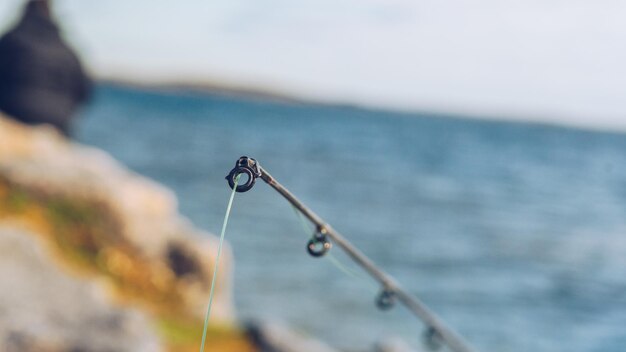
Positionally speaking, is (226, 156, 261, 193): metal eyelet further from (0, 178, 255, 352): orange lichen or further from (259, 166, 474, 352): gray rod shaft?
(0, 178, 255, 352): orange lichen

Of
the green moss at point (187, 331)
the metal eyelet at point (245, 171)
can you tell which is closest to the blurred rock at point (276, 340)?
the green moss at point (187, 331)

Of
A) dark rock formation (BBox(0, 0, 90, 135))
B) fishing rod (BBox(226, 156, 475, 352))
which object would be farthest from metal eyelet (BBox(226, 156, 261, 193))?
dark rock formation (BBox(0, 0, 90, 135))

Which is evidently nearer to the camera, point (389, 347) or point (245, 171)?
point (245, 171)

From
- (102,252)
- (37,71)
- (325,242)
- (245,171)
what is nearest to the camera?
(245,171)

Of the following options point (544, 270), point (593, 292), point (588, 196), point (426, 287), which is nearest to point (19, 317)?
point (426, 287)

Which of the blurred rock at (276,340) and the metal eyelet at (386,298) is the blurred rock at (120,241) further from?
the metal eyelet at (386,298)

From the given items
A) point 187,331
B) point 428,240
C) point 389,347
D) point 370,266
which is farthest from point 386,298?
point 428,240

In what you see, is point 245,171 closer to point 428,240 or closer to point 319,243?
point 319,243
